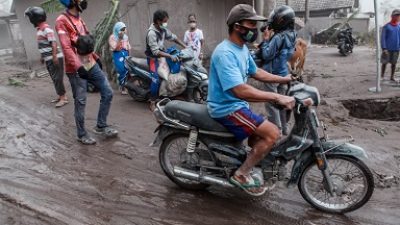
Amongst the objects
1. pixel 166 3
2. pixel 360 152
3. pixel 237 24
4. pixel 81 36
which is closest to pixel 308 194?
pixel 360 152

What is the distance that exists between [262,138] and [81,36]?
311 cm

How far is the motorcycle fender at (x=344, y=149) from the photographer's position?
342 centimetres

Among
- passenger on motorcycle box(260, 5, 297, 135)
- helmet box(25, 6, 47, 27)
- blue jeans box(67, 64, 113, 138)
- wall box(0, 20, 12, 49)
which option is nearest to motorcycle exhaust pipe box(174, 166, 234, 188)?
passenger on motorcycle box(260, 5, 297, 135)

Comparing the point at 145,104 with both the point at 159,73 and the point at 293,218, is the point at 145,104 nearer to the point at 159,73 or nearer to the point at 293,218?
the point at 159,73

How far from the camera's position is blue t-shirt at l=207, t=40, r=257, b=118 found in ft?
10.7

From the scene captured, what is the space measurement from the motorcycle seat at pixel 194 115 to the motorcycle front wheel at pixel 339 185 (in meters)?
1.04

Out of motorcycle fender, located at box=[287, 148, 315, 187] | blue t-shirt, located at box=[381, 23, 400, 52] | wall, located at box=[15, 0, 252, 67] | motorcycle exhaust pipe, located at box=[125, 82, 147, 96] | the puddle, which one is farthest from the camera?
wall, located at box=[15, 0, 252, 67]

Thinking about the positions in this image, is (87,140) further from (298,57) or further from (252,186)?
(298,57)

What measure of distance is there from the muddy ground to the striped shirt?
1.15 m

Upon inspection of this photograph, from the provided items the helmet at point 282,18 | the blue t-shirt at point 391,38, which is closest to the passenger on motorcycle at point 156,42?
the helmet at point 282,18

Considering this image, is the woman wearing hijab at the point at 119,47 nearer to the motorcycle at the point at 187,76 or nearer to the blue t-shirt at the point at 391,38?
the motorcycle at the point at 187,76

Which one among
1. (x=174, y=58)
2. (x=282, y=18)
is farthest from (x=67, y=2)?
(x=282, y=18)

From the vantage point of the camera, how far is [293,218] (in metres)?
3.59

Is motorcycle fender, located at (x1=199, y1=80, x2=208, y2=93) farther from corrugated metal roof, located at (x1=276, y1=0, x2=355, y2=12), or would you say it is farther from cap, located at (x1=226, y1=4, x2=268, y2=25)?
corrugated metal roof, located at (x1=276, y1=0, x2=355, y2=12)
